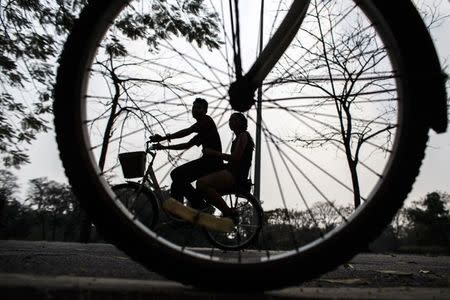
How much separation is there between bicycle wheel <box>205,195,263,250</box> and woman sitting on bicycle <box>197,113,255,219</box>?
1.01 m

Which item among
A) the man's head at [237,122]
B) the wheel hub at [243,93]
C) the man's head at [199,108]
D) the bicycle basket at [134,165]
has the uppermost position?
the man's head at [199,108]

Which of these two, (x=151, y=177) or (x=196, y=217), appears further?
(x=151, y=177)

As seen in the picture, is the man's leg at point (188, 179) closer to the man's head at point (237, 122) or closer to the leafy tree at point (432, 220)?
the man's head at point (237, 122)

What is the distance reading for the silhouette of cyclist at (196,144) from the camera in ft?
11.8

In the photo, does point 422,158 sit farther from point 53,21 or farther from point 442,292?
point 53,21

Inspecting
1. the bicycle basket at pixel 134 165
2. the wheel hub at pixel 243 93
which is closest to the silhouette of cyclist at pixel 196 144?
the bicycle basket at pixel 134 165

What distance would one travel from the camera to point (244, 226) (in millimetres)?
5441

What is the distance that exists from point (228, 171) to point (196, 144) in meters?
0.60

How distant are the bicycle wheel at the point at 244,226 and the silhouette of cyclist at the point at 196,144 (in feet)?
2.68

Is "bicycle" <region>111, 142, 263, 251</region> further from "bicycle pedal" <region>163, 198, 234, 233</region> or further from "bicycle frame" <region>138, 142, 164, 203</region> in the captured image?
"bicycle pedal" <region>163, 198, 234, 233</region>

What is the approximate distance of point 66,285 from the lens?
1279 mm

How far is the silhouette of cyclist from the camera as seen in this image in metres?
3.61

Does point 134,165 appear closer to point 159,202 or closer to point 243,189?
point 159,202

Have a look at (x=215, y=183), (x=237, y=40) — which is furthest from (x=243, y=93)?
(x=215, y=183)
